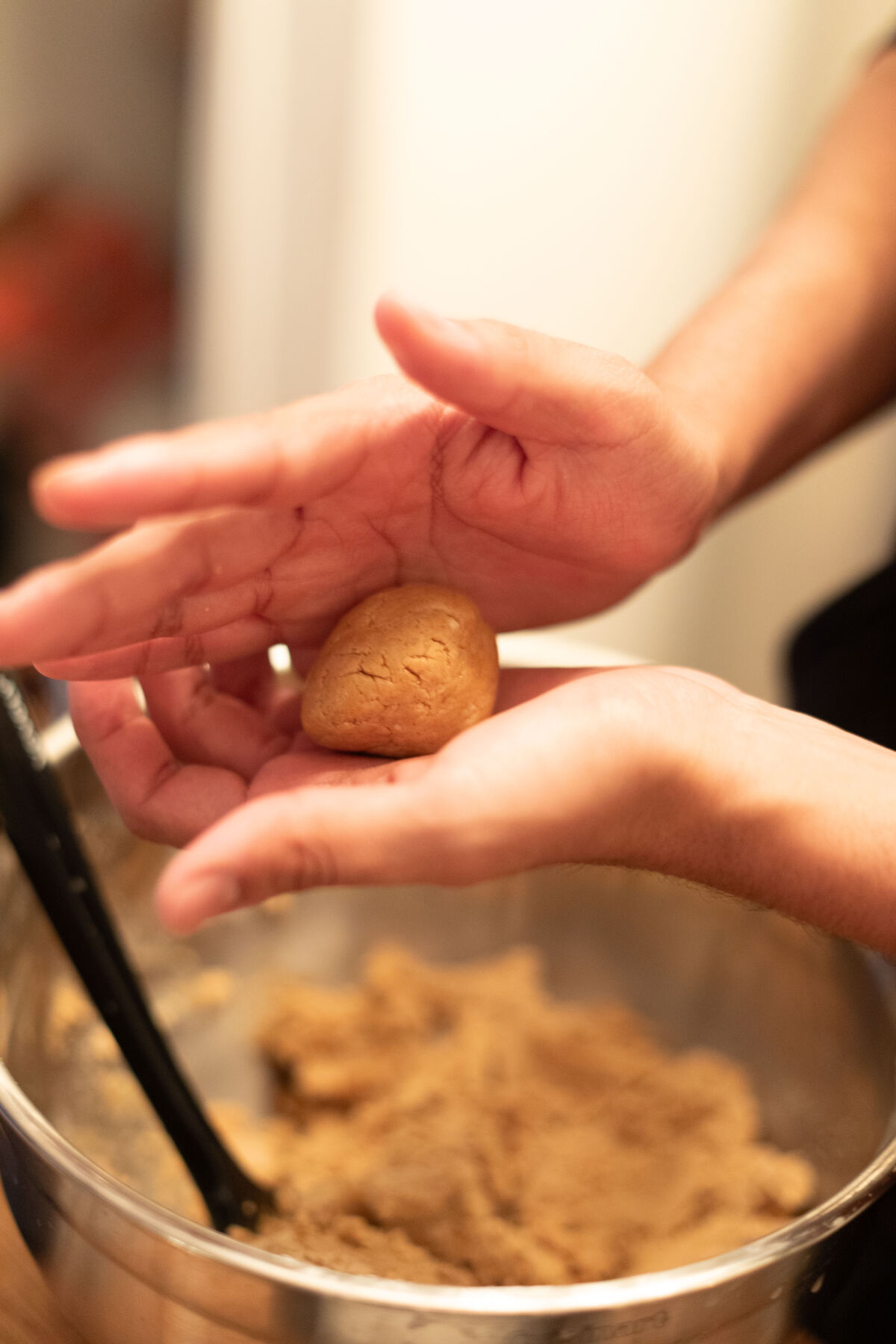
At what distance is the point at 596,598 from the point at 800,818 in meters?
0.20

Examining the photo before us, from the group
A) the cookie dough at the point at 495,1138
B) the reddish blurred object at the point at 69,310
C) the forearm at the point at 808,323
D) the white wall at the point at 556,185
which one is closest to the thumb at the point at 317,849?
the cookie dough at the point at 495,1138

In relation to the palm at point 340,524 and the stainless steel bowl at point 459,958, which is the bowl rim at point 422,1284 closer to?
the stainless steel bowl at point 459,958

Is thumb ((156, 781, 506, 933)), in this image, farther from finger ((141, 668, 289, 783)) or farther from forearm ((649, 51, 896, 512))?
forearm ((649, 51, 896, 512))

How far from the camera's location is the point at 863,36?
3.44 feet

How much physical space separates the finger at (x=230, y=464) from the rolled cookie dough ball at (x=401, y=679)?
0.24ft

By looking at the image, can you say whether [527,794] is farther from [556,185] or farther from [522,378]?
[556,185]

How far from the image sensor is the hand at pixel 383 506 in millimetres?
375

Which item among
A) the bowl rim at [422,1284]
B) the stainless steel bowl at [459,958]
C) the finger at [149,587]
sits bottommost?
the stainless steel bowl at [459,958]

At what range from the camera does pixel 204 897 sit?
0.34 meters

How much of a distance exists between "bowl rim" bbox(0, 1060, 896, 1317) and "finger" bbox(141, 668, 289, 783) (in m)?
0.17

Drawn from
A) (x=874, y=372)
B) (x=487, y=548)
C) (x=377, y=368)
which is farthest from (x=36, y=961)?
(x=377, y=368)

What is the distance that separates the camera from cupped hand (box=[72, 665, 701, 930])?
35 cm

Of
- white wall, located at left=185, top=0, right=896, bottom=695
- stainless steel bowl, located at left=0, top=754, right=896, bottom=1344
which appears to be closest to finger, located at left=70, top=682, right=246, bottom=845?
stainless steel bowl, located at left=0, top=754, right=896, bottom=1344

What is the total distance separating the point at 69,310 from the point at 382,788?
1.14 meters
